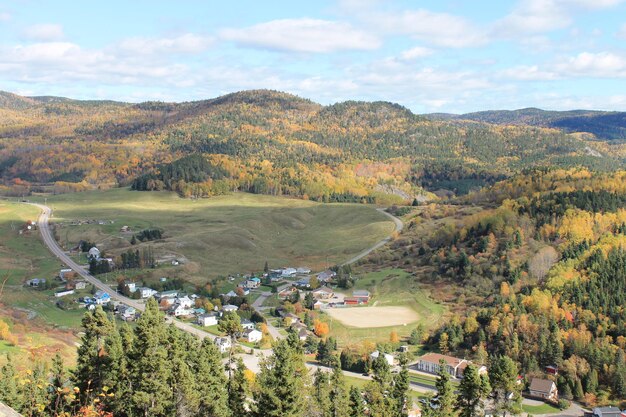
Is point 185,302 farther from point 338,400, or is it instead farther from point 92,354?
point 338,400

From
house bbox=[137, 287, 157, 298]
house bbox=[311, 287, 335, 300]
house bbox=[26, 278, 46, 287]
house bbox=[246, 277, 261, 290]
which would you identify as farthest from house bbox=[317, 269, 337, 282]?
house bbox=[26, 278, 46, 287]

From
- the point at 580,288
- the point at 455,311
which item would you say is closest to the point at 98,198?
the point at 455,311

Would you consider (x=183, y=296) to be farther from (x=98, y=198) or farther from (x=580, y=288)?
(x=98, y=198)

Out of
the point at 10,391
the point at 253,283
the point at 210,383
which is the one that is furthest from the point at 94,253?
the point at 210,383

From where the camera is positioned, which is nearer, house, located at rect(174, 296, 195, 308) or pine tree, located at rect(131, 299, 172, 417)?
pine tree, located at rect(131, 299, 172, 417)

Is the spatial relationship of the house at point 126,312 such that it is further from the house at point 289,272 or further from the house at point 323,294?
the house at point 289,272

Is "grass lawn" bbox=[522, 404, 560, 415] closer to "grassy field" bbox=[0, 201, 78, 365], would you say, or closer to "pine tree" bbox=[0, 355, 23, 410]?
"grassy field" bbox=[0, 201, 78, 365]
